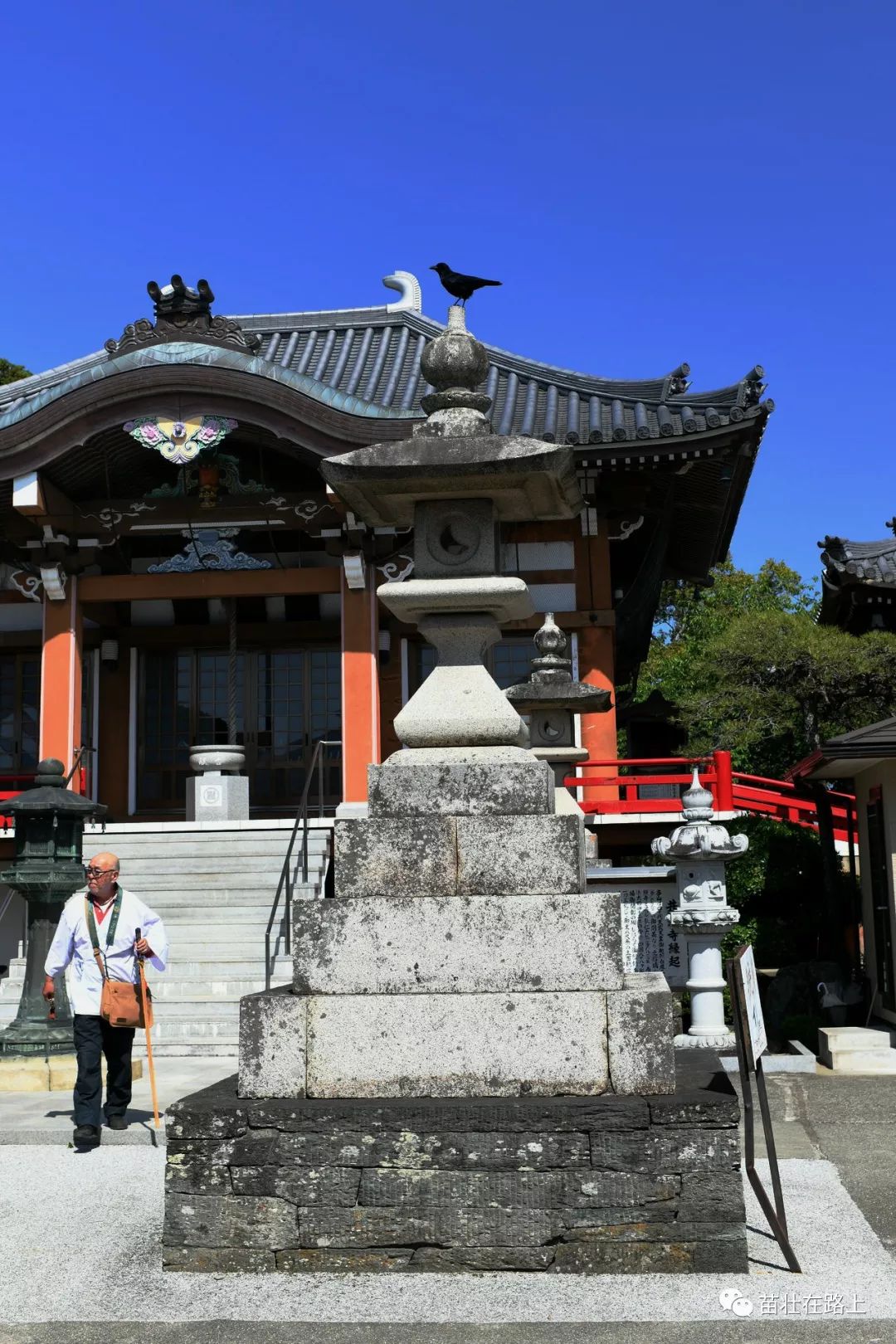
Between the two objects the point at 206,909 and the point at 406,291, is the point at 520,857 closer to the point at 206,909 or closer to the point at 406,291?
the point at 206,909

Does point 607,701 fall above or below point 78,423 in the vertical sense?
below

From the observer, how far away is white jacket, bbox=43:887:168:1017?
7.14 metres

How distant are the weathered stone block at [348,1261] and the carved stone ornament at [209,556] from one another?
1176 cm

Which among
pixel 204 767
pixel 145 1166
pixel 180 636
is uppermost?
pixel 180 636

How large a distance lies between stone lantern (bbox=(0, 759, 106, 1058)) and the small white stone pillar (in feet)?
17.2

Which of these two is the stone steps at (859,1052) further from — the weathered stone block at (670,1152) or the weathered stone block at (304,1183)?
the weathered stone block at (304,1183)

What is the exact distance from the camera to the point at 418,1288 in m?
4.41

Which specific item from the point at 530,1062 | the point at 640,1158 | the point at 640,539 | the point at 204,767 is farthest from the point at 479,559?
the point at 640,539

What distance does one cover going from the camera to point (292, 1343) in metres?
3.93

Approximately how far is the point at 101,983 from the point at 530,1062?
3199 mm

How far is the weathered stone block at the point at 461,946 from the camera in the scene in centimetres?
499

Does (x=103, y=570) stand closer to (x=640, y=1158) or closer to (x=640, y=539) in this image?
(x=640, y=539)

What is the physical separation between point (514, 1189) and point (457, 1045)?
572 millimetres

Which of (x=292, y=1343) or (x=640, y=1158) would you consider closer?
(x=292, y=1343)
